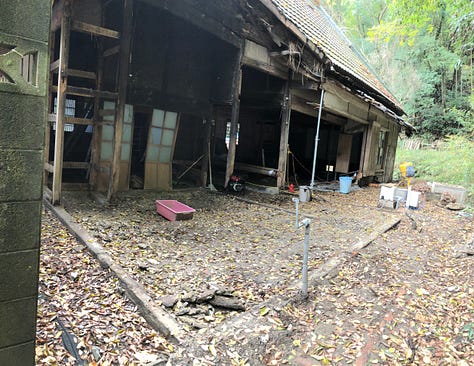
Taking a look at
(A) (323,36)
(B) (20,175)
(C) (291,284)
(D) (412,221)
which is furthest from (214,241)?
(A) (323,36)

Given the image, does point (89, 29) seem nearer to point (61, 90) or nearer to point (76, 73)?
point (76, 73)

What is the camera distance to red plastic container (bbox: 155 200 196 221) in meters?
6.56

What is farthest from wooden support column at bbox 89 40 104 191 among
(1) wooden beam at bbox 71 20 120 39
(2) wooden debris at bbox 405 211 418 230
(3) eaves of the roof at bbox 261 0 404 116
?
(2) wooden debris at bbox 405 211 418 230

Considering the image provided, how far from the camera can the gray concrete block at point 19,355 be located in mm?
1763

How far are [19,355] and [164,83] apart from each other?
812 centimetres

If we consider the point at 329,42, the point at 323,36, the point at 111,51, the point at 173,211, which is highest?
the point at 323,36

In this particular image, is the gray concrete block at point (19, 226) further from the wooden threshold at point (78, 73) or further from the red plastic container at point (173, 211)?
the wooden threshold at point (78, 73)

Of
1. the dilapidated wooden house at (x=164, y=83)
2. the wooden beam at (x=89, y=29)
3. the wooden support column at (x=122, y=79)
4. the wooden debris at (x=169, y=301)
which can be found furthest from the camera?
the dilapidated wooden house at (x=164, y=83)

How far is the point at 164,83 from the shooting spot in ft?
29.6

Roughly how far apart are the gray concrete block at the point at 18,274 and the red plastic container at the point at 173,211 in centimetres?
471

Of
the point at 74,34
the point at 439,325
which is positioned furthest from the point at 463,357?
the point at 74,34

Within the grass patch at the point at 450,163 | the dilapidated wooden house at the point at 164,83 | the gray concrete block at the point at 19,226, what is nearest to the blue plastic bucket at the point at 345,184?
the dilapidated wooden house at the point at 164,83

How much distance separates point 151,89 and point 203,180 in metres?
2.99

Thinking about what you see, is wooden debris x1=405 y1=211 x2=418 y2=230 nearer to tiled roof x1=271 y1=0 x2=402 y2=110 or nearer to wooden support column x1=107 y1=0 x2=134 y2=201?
tiled roof x1=271 y1=0 x2=402 y2=110
